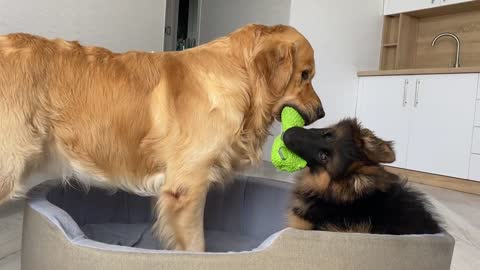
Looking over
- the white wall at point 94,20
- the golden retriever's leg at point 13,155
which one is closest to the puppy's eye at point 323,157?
the golden retriever's leg at point 13,155

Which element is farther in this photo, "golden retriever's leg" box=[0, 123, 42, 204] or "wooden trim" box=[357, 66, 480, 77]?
"wooden trim" box=[357, 66, 480, 77]

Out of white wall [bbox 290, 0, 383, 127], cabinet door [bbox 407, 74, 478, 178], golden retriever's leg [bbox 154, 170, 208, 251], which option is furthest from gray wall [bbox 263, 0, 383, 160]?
golden retriever's leg [bbox 154, 170, 208, 251]

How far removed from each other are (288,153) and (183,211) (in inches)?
16.8

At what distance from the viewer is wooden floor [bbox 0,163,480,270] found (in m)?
1.92

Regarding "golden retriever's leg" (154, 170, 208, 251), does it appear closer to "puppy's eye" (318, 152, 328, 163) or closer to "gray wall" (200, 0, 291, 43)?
"puppy's eye" (318, 152, 328, 163)

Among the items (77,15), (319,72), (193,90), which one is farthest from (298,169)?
(319,72)

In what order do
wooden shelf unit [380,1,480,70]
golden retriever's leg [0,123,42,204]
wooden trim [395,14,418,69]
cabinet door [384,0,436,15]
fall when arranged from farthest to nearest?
wooden trim [395,14,418,69] < cabinet door [384,0,436,15] < wooden shelf unit [380,1,480,70] < golden retriever's leg [0,123,42,204]

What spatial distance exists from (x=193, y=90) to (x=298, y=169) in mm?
499

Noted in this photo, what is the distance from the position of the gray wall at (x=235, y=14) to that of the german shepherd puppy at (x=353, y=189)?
3.74 m

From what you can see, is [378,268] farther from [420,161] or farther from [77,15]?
[420,161]

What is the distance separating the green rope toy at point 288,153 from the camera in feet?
5.23

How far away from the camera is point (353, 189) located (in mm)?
1493

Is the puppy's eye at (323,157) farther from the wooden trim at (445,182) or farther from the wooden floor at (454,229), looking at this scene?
the wooden trim at (445,182)

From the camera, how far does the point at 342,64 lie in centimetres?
545
